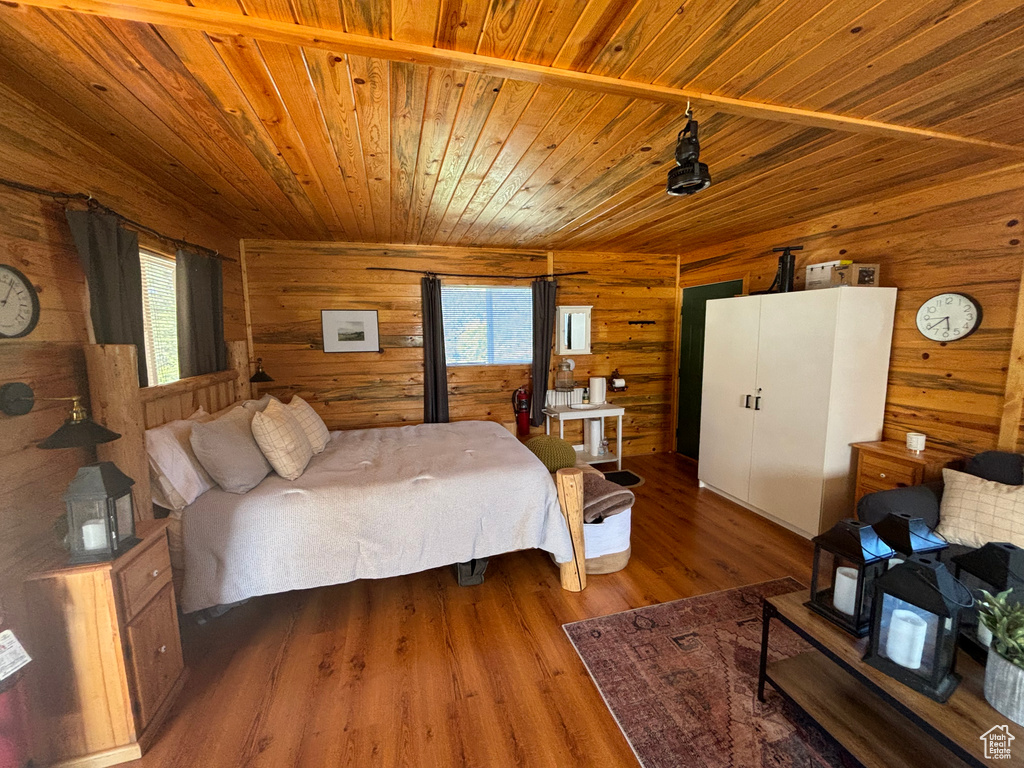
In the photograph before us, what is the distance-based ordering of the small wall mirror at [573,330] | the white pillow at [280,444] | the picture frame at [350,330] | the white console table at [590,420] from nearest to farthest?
1. the white pillow at [280,444]
2. the picture frame at [350,330]
3. the white console table at [590,420]
4. the small wall mirror at [573,330]

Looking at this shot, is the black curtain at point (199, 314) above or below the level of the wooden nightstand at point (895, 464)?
above

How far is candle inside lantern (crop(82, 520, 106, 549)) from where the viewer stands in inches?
55.4

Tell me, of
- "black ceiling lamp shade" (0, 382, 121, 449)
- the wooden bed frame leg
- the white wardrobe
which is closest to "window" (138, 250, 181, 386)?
"black ceiling lamp shade" (0, 382, 121, 449)

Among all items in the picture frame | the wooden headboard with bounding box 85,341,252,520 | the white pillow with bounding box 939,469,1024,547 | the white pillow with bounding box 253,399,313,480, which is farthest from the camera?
the picture frame

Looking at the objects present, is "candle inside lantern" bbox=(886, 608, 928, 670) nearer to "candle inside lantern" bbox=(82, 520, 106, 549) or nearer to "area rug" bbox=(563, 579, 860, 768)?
"area rug" bbox=(563, 579, 860, 768)

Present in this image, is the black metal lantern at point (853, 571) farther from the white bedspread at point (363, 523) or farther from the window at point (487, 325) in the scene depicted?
the window at point (487, 325)

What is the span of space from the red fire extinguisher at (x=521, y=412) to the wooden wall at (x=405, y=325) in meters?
0.12

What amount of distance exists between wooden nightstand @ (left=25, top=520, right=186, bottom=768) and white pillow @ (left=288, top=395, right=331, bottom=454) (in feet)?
4.11

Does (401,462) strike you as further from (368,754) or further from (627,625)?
(627,625)

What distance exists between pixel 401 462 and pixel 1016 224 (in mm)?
3699

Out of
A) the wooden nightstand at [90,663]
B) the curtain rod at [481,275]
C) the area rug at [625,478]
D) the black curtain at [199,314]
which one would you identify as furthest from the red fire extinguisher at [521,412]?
the wooden nightstand at [90,663]

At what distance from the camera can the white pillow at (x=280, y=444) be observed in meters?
2.21

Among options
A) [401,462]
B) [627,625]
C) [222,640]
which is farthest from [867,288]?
[222,640]

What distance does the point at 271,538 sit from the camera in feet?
6.41
